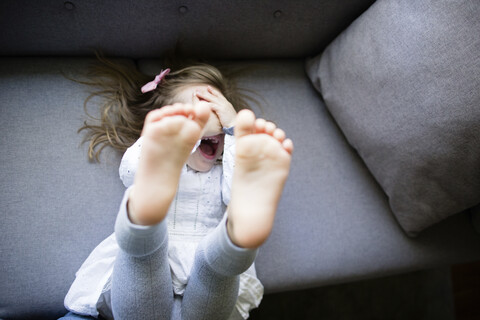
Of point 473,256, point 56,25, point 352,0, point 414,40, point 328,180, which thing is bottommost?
point 473,256

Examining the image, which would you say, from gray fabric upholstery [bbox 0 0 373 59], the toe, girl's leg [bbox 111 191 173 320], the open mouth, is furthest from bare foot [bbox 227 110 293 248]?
gray fabric upholstery [bbox 0 0 373 59]

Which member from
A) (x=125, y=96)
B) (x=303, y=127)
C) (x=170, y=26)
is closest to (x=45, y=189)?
(x=125, y=96)

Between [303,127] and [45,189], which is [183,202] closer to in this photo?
[45,189]

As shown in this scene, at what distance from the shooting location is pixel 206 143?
0.92 metres

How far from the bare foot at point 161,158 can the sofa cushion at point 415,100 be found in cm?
56

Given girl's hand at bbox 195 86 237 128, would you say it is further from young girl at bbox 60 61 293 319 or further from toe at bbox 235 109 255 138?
toe at bbox 235 109 255 138

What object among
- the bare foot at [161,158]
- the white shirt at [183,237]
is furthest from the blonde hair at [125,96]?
the bare foot at [161,158]

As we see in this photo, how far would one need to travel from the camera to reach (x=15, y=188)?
894 mm

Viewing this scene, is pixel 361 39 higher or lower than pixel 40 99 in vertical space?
lower

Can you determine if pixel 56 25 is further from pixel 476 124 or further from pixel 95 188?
pixel 476 124

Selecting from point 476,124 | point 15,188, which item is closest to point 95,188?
point 15,188

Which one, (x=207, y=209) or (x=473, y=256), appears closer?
(x=207, y=209)

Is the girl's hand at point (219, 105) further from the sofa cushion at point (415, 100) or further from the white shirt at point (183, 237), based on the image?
the sofa cushion at point (415, 100)

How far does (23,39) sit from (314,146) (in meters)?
0.89
